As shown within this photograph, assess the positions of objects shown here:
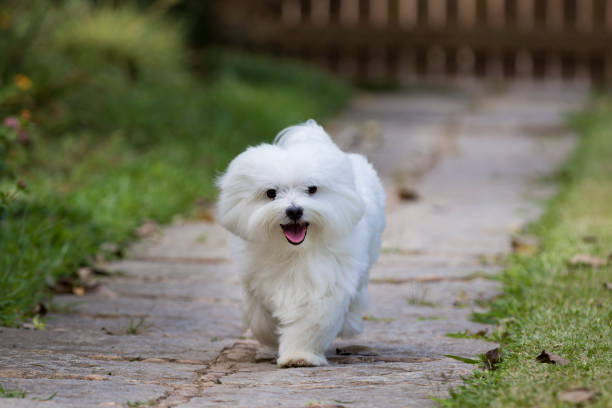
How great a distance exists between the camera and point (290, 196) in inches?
130

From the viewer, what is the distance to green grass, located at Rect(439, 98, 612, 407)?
265 centimetres

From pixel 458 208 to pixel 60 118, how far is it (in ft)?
10.5

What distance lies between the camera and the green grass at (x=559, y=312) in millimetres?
2654

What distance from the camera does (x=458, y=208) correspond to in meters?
6.65

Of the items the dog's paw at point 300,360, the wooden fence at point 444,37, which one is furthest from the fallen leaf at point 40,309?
the wooden fence at point 444,37

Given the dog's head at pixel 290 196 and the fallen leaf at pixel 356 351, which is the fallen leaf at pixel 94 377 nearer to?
the dog's head at pixel 290 196

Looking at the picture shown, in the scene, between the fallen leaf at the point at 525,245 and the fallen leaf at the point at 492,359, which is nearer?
the fallen leaf at the point at 492,359

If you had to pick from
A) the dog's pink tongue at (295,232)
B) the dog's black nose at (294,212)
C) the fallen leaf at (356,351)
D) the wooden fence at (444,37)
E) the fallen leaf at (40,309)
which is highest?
the wooden fence at (444,37)

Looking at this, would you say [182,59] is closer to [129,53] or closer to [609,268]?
[129,53]

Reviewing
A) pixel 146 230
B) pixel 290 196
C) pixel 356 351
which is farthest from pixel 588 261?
pixel 146 230

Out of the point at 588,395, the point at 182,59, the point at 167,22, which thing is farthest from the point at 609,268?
the point at 167,22

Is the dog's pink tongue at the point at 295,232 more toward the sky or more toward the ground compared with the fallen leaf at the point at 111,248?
more toward the sky

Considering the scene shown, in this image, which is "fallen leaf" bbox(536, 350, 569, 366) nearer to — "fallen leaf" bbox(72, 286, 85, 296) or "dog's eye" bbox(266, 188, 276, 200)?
"dog's eye" bbox(266, 188, 276, 200)

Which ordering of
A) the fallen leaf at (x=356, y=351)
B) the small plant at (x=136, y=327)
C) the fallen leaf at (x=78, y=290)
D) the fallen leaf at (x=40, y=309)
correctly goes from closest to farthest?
the fallen leaf at (x=356, y=351)
the small plant at (x=136, y=327)
the fallen leaf at (x=40, y=309)
the fallen leaf at (x=78, y=290)
